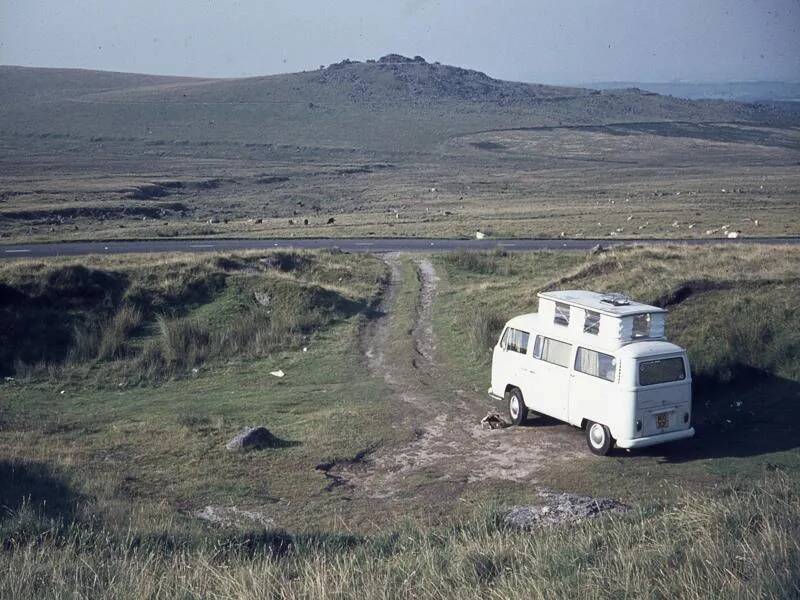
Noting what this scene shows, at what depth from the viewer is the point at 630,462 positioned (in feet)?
44.0

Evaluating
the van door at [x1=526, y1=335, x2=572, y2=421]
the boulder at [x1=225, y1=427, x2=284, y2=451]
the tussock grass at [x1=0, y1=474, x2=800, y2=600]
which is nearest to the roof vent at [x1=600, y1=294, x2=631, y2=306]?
the van door at [x1=526, y1=335, x2=572, y2=421]

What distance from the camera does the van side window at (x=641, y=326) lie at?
46.3ft

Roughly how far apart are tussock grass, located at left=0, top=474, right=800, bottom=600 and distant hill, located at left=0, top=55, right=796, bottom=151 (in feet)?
360

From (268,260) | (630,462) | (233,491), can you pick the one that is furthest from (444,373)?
(268,260)

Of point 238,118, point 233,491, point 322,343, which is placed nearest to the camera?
point 233,491

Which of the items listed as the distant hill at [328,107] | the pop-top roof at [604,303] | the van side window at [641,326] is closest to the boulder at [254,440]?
the pop-top roof at [604,303]

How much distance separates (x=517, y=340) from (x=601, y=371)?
2535 mm

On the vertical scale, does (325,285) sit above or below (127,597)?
below

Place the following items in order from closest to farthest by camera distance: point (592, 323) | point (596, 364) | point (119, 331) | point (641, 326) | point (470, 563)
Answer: point (470, 563) → point (596, 364) → point (641, 326) → point (592, 323) → point (119, 331)

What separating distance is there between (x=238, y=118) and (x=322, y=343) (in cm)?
11228

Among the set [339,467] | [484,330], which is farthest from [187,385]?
[339,467]

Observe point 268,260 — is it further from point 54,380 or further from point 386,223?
point 386,223

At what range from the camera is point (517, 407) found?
15.9 metres

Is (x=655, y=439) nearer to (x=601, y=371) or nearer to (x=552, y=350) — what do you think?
(x=601, y=371)
